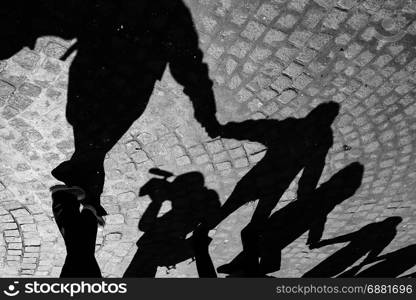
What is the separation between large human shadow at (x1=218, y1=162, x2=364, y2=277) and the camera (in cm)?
503

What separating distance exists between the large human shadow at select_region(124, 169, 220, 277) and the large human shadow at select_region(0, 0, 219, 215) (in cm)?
75

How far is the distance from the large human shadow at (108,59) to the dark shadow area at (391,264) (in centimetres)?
373

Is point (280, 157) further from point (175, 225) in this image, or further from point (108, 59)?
point (108, 59)

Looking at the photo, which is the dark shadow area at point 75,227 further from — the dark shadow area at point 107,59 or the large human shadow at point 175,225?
the large human shadow at point 175,225

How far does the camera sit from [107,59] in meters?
4.03

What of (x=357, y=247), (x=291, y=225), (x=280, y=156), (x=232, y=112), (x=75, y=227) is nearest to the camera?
(x=75, y=227)

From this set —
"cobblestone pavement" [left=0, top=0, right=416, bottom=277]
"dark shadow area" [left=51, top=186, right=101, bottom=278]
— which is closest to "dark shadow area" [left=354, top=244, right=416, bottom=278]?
"cobblestone pavement" [left=0, top=0, right=416, bottom=277]

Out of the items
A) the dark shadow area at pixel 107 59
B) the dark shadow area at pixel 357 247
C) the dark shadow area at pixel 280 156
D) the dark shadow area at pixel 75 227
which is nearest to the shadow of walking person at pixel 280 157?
the dark shadow area at pixel 280 156

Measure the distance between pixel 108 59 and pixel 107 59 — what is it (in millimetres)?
11

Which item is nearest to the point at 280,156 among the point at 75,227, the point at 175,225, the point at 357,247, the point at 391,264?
the point at 175,225

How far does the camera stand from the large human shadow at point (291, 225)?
198 inches

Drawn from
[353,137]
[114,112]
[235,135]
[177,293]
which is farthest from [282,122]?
[177,293]

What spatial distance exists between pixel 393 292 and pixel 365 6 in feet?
12.0

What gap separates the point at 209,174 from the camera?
15.7ft
